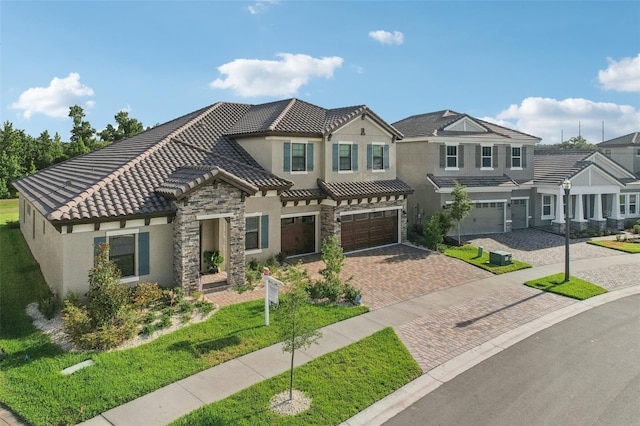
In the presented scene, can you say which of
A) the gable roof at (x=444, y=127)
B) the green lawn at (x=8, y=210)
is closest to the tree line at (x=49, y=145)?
the green lawn at (x=8, y=210)

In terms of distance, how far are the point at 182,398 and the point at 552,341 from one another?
10.7m

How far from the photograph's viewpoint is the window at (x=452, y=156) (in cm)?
2916

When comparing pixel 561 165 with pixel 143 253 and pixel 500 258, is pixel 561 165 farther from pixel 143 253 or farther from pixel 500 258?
pixel 143 253

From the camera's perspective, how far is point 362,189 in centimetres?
2377

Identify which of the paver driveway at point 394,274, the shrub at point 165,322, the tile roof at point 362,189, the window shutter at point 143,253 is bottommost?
the shrub at point 165,322

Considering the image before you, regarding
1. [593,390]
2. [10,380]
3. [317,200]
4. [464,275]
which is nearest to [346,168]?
[317,200]

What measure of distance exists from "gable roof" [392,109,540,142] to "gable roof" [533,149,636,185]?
270 centimetres

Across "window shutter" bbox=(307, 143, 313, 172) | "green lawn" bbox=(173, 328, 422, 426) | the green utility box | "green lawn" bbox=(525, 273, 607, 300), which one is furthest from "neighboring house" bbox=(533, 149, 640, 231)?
"green lawn" bbox=(173, 328, 422, 426)

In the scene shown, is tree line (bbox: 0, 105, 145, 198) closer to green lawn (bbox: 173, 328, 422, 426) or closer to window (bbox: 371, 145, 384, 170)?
window (bbox: 371, 145, 384, 170)

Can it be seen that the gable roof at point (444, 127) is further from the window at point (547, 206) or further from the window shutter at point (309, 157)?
the window shutter at point (309, 157)

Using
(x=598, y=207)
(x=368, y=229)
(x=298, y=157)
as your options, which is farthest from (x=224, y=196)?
(x=598, y=207)

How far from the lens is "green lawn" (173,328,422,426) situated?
902 cm

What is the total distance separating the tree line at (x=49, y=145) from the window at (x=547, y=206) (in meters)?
41.8

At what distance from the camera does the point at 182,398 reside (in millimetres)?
9734
